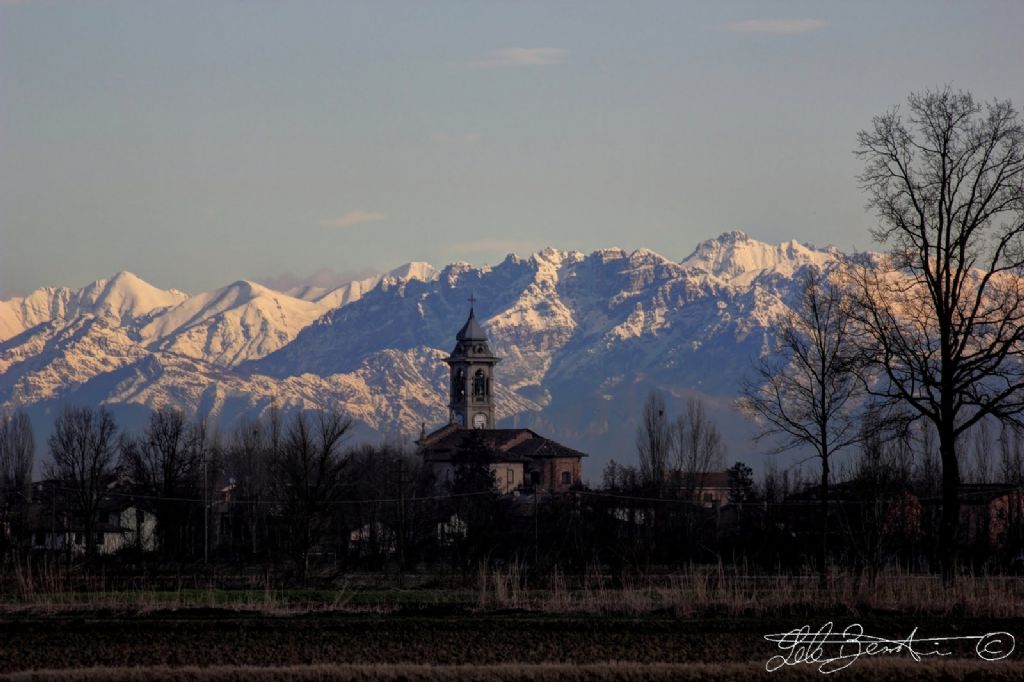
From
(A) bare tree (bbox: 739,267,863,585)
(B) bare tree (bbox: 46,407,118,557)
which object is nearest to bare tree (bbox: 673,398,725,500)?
(B) bare tree (bbox: 46,407,118,557)

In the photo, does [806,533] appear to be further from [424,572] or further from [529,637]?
[529,637]

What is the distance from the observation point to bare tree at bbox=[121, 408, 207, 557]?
77.5 meters

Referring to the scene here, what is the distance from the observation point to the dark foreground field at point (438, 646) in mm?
25891

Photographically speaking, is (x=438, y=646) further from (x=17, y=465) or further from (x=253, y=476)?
(x=17, y=465)

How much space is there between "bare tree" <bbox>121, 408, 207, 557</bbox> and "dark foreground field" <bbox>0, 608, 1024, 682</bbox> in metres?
38.6

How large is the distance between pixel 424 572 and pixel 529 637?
105 feet

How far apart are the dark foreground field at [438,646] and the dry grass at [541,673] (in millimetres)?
33

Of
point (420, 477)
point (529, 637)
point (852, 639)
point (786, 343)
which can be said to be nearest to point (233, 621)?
point (529, 637)

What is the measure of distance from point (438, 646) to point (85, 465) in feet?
270

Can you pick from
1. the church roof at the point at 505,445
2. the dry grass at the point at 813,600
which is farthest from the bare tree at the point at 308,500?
the church roof at the point at 505,445

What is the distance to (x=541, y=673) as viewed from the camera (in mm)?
25609

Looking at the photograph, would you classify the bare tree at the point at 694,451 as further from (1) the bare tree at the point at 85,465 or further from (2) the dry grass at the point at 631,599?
(2) the dry grass at the point at 631,599

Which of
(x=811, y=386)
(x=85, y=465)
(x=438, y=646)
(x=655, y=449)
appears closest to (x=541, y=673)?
(x=438, y=646)

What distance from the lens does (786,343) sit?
156 ft
